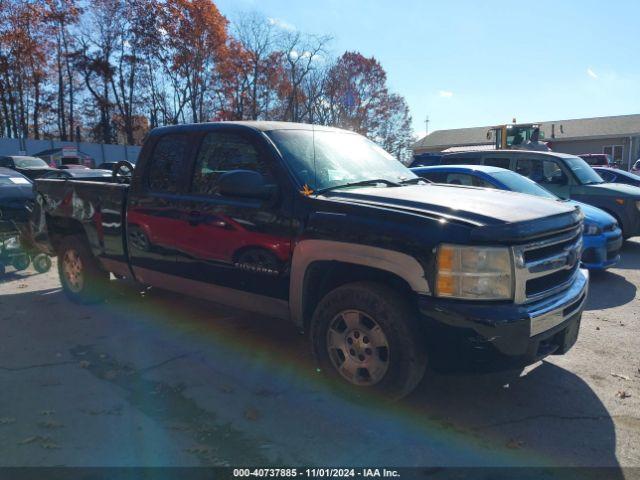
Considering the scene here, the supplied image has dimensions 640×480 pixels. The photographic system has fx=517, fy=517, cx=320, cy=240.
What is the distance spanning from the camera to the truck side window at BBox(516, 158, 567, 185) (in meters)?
9.35

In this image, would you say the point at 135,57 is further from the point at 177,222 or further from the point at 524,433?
the point at 524,433

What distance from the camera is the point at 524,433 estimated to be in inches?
128

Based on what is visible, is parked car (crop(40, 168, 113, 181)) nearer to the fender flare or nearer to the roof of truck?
the roof of truck

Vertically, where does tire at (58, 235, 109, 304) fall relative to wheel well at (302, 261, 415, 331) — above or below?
below

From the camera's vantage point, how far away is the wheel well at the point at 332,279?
347 cm

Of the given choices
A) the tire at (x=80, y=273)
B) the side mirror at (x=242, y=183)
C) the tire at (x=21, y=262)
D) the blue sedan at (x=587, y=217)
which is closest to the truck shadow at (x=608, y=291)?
the blue sedan at (x=587, y=217)

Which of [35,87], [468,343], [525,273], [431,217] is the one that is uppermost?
[35,87]

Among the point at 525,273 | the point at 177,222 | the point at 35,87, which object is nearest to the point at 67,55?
the point at 35,87

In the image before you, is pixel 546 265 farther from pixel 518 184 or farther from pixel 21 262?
pixel 21 262

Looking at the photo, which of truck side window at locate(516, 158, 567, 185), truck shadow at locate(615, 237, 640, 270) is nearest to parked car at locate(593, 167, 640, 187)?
truck shadow at locate(615, 237, 640, 270)

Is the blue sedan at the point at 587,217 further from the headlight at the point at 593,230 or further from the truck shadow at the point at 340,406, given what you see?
the truck shadow at the point at 340,406

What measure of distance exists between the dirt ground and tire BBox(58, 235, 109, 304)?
0.77 m

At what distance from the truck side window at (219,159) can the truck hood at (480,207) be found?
2.83ft

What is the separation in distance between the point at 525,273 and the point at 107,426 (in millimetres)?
2817
